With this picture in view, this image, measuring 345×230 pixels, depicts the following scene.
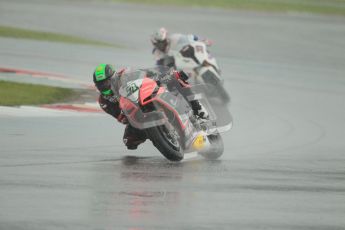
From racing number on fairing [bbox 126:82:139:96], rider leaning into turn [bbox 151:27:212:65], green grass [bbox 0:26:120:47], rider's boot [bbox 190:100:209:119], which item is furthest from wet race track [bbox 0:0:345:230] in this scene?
rider leaning into turn [bbox 151:27:212:65]

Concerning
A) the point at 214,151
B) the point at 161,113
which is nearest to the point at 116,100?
the point at 161,113

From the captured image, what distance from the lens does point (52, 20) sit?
1357 inches

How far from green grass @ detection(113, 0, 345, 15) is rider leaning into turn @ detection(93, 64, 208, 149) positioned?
93.4 feet

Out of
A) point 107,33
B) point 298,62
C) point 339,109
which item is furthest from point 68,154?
point 107,33

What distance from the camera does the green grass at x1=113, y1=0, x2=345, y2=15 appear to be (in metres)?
41.6

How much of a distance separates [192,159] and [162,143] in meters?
0.96

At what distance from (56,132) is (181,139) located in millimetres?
2582

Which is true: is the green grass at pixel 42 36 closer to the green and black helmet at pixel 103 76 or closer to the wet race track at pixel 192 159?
the wet race track at pixel 192 159

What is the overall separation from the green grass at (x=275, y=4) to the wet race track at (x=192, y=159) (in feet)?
40.4

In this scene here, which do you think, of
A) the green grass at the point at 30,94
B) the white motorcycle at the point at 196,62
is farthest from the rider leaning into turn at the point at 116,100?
the white motorcycle at the point at 196,62

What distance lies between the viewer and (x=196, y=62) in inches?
724

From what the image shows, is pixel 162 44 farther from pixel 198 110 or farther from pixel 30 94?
pixel 198 110

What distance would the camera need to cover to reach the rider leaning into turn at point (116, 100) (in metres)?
12.4

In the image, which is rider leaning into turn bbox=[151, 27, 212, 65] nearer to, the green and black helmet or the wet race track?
the wet race track
